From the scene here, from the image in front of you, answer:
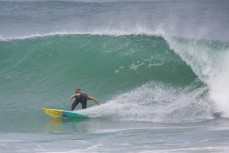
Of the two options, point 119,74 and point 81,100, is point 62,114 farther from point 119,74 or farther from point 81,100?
point 119,74

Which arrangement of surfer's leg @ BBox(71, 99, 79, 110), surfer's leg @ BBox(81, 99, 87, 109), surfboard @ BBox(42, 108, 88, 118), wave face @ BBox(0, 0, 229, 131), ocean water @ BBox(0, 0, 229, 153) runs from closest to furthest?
ocean water @ BBox(0, 0, 229, 153), surfboard @ BBox(42, 108, 88, 118), wave face @ BBox(0, 0, 229, 131), surfer's leg @ BBox(71, 99, 79, 110), surfer's leg @ BBox(81, 99, 87, 109)

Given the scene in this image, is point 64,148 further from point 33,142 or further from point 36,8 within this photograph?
point 36,8

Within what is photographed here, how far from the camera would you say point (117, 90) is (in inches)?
761

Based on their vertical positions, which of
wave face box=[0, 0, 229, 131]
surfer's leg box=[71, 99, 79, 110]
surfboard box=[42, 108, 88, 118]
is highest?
wave face box=[0, 0, 229, 131]

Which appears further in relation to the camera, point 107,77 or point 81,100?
point 107,77

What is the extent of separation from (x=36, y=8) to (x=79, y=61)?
16.0 meters

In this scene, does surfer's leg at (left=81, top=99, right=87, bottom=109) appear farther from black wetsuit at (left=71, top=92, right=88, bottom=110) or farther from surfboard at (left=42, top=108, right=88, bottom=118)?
surfboard at (left=42, top=108, right=88, bottom=118)

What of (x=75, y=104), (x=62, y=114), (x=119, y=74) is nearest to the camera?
(x=62, y=114)

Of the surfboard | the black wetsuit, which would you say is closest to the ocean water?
the surfboard

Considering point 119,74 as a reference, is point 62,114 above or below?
below

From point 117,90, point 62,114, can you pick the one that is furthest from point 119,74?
point 62,114

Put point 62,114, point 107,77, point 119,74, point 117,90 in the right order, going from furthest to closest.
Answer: point 119,74 → point 107,77 → point 117,90 → point 62,114

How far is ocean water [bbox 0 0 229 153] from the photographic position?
13.4 metres

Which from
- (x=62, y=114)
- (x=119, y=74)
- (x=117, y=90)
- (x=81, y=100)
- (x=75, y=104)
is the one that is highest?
(x=119, y=74)
